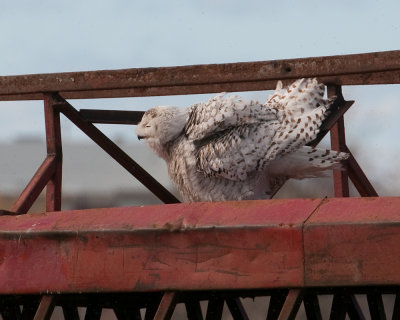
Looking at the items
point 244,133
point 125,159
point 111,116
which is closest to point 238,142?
point 244,133

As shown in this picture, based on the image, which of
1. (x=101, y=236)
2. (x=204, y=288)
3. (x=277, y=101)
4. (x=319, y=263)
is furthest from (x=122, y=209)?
(x=277, y=101)

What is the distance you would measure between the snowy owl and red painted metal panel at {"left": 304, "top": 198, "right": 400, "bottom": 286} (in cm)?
162

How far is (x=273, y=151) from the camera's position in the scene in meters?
6.59

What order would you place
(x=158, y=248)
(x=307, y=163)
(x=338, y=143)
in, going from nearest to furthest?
(x=158, y=248), (x=307, y=163), (x=338, y=143)

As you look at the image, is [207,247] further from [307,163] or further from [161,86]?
[161,86]

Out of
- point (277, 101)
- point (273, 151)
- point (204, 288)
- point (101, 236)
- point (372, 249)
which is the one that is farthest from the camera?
point (277, 101)

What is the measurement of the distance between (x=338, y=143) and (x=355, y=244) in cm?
216

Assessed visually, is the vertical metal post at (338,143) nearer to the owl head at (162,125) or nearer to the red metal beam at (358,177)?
the red metal beam at (358,177)

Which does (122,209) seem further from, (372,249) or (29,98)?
(29,98)

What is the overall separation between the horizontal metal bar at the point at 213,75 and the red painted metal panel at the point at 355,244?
1388 millimetres

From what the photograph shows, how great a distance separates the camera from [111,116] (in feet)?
24.4

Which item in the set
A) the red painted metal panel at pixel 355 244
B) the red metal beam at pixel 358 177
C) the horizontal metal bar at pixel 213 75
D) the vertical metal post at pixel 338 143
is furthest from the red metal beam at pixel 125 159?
the red painted metal panel at pixel 355 244

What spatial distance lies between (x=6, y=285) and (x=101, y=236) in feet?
2.20

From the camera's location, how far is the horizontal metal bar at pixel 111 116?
7.27 meters
